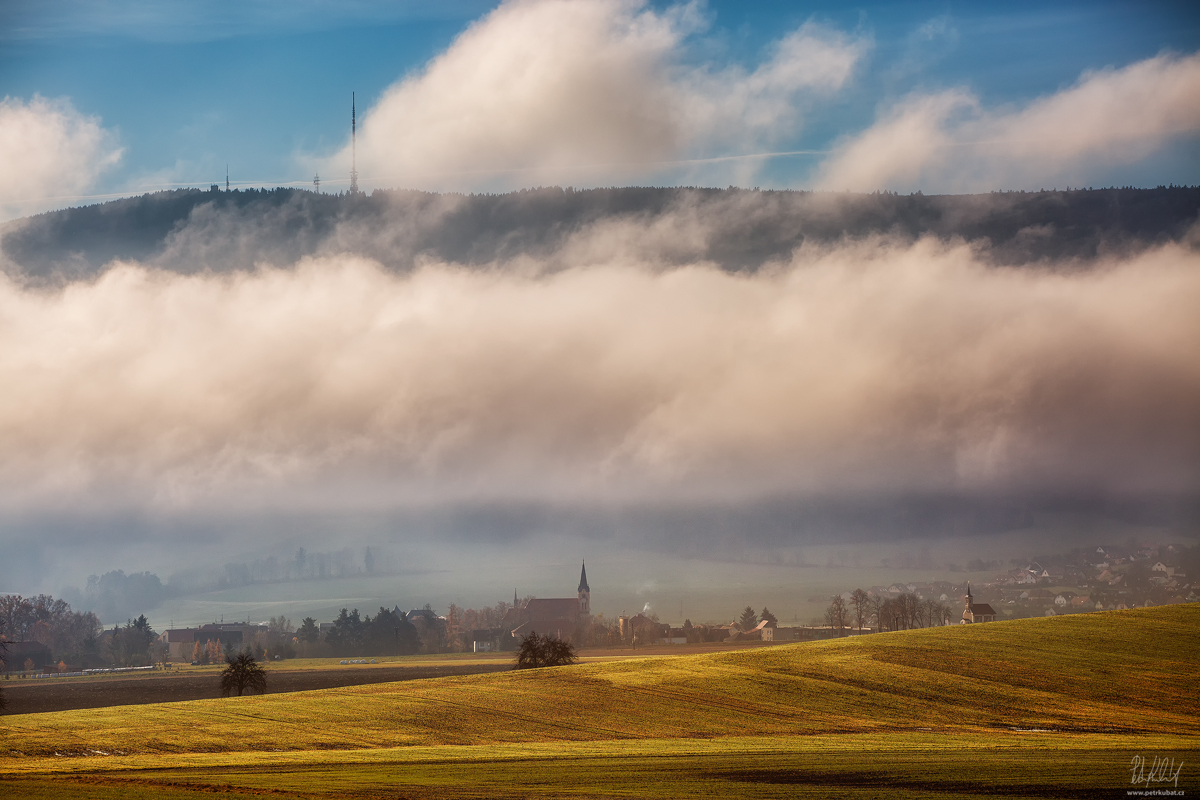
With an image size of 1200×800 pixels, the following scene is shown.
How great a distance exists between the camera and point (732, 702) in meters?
111

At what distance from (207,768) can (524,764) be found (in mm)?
22599

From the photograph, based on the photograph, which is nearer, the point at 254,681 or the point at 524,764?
the point at 524,764

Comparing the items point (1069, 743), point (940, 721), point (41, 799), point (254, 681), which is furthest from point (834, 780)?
point (254, 681)

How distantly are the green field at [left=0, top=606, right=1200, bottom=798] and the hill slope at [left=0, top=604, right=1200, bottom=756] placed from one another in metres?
0.43

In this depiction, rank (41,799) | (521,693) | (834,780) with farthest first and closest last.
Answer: (521,693) → (834,780) → (41,799)

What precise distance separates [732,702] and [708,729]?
13.0m

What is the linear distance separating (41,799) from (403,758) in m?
27.0

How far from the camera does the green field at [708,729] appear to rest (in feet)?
227

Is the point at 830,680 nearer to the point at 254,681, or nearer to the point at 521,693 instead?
the point at 521,693

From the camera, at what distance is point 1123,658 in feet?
438

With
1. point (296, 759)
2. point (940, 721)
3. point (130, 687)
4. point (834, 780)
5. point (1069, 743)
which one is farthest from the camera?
point (130, 687)

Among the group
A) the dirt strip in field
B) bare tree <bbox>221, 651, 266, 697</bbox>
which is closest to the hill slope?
bare tree <bbox>221, 651, 266, 697</bbox>

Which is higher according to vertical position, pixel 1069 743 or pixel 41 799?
pixel 41 799

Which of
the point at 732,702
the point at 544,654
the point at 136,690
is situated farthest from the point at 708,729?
the point at 136,690
